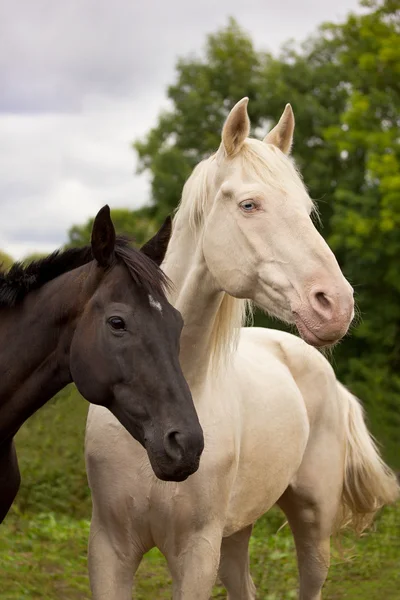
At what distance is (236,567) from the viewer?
5863 mm

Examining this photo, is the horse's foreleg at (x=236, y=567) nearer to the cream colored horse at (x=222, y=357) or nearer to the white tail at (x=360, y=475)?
the white tail at (x=360, y=475)

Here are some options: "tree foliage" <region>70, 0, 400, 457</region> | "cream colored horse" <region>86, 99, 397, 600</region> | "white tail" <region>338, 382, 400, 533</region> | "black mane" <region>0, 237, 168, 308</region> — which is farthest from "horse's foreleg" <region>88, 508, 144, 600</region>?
"tree foliage" <region>70, 0, 400, 457</region>

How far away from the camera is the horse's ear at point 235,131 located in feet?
13.3

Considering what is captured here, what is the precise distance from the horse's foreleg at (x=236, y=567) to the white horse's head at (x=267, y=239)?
2498 millimetres

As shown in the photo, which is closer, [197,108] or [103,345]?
[103,345]

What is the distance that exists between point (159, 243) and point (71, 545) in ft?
16.2

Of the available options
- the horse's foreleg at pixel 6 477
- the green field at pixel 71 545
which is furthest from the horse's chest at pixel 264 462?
the green field at pixel 71 545

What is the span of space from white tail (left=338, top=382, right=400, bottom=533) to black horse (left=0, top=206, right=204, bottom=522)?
2.77 meters

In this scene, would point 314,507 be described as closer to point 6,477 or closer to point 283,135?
point 6,477

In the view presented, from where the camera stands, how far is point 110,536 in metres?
4.19

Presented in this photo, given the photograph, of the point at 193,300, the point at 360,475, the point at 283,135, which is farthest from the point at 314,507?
the point at 283,135

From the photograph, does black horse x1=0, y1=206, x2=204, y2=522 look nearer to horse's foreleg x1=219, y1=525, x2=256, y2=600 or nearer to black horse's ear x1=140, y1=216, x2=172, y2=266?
Result: black horse's ear x1=140, y1=216, x2=172, y2=266

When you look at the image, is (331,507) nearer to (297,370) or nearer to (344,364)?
(297,370)

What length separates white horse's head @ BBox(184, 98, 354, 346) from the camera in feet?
12.0
